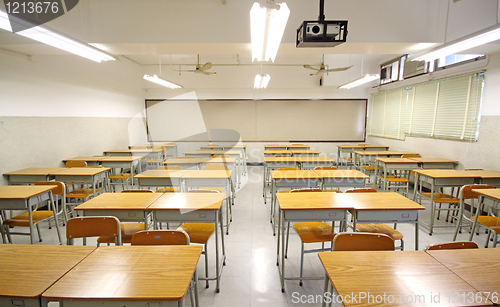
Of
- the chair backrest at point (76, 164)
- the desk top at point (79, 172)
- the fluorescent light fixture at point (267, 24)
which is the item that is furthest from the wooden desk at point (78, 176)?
the fluorescent light fixture at point (267, 24)

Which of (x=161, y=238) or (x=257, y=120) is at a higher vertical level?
(x=257, y=120)

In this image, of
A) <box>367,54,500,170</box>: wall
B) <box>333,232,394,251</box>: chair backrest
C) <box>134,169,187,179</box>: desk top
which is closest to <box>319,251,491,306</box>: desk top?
<box>333,232,394,251</box>: chair backrest

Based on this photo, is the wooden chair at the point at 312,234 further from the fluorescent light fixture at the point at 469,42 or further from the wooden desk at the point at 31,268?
the fluorescent light fixture at the point at 469,42

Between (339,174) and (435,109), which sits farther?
(435,109)

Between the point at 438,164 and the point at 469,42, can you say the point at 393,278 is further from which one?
the point at 438,164

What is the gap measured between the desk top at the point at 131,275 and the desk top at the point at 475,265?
1.51 meters

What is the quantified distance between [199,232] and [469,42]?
11.9ft

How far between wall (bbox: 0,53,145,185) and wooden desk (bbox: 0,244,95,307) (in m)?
3.11

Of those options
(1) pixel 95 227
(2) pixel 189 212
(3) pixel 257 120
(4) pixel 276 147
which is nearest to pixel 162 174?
(2) pixel 189 212

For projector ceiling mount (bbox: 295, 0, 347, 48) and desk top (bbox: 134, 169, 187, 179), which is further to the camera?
desk top (bbox: 134, 169, 187, 179)

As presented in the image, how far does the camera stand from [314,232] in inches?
91.3

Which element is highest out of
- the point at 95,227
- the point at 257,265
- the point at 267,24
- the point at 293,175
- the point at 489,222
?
the point at 267,24

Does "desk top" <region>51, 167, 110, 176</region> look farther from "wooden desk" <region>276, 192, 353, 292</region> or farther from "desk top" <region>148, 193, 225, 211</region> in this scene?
"wooden desk" <region>276, 192, 353, 292</region>

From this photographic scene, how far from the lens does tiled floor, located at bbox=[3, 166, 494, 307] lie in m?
2.05
